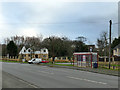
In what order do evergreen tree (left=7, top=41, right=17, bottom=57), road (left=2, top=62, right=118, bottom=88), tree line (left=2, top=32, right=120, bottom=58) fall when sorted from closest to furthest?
road (left=2, top=62, right=118, bottom=88) < tree line (left=2, top=32, right=120, bottom=58) < evergreen tree (left=7, top=41, right=17, bottom=57)

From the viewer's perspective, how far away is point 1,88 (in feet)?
33.2

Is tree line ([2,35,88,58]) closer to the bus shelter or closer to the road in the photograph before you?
the bus shelter

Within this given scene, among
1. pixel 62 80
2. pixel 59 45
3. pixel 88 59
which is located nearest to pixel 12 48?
pixel 59 45

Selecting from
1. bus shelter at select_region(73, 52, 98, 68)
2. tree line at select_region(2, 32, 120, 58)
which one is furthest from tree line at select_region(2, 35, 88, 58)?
bus shelter at select_region(73, 52, 98, 68)

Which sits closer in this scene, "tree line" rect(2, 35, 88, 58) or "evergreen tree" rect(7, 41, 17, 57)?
"tree line" rect(2, 35, 88, 58)

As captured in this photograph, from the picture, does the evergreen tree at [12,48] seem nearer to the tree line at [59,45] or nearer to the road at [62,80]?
the tree line at [59,45]

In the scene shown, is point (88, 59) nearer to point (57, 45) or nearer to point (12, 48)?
point (57, 45)

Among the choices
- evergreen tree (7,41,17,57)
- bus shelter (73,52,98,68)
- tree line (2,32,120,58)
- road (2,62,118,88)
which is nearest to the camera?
road (2,62,118,88)

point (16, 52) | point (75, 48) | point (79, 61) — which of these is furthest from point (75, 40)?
point (79, 61)

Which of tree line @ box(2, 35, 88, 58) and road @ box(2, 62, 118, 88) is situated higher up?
tree line @ box(2, 35, 88, 58)

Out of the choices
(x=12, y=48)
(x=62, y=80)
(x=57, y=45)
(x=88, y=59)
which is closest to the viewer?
(x=62, y=80)

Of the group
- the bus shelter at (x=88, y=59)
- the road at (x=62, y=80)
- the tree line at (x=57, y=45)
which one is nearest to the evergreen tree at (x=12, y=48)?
the tree line at (x=57, y=45)

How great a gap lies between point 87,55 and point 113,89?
20.3 metres

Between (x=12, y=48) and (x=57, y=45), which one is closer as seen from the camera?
(x=57, y=45)
